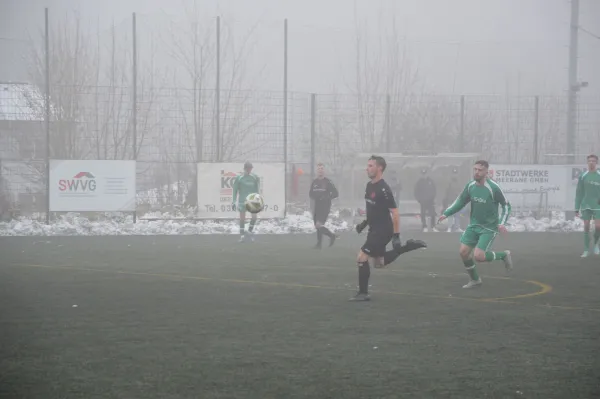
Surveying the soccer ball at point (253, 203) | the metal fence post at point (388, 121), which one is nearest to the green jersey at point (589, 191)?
the soccer ball at point (253, 203)


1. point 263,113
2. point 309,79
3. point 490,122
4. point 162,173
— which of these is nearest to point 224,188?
point 162,173

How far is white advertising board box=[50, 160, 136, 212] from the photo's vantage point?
2514cm

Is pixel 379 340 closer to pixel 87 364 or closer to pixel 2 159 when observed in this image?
pixel 87 364

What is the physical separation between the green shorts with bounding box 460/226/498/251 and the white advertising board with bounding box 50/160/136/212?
1501 cm

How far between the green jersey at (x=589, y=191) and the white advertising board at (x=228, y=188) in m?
10.9

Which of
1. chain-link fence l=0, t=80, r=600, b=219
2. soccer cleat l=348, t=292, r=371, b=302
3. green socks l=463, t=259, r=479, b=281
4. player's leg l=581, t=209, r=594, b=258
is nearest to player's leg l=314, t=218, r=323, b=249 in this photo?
player's leg l=581, t=209, r=594, b=258

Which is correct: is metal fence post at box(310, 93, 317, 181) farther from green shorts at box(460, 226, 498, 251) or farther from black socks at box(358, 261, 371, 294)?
black socks at box(358, 261, 371, 294)

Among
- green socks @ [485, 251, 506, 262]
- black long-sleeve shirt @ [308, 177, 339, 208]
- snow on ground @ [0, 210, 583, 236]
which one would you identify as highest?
black long-sleeve shirt @ [308, 177, 339, 208]

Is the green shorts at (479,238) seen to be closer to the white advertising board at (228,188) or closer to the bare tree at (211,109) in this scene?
the white advertising board at (228,188)

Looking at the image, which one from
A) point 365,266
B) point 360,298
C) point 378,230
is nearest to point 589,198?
point 378,230

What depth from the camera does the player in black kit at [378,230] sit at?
10859 millimetres

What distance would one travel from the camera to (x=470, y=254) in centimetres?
1227

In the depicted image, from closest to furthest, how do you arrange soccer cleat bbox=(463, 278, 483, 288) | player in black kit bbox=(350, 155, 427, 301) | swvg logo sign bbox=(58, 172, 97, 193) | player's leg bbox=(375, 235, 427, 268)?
player's leg bbox=(375, 235, 427, 268), player in black kit bbox=(350, 155, 427, 301), soccer cleat bbox=(463, 278, 483, 288), swvg logo sign bbox=(58, 172, 97, 193)

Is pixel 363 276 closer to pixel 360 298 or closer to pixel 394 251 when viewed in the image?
pixel 360 298
